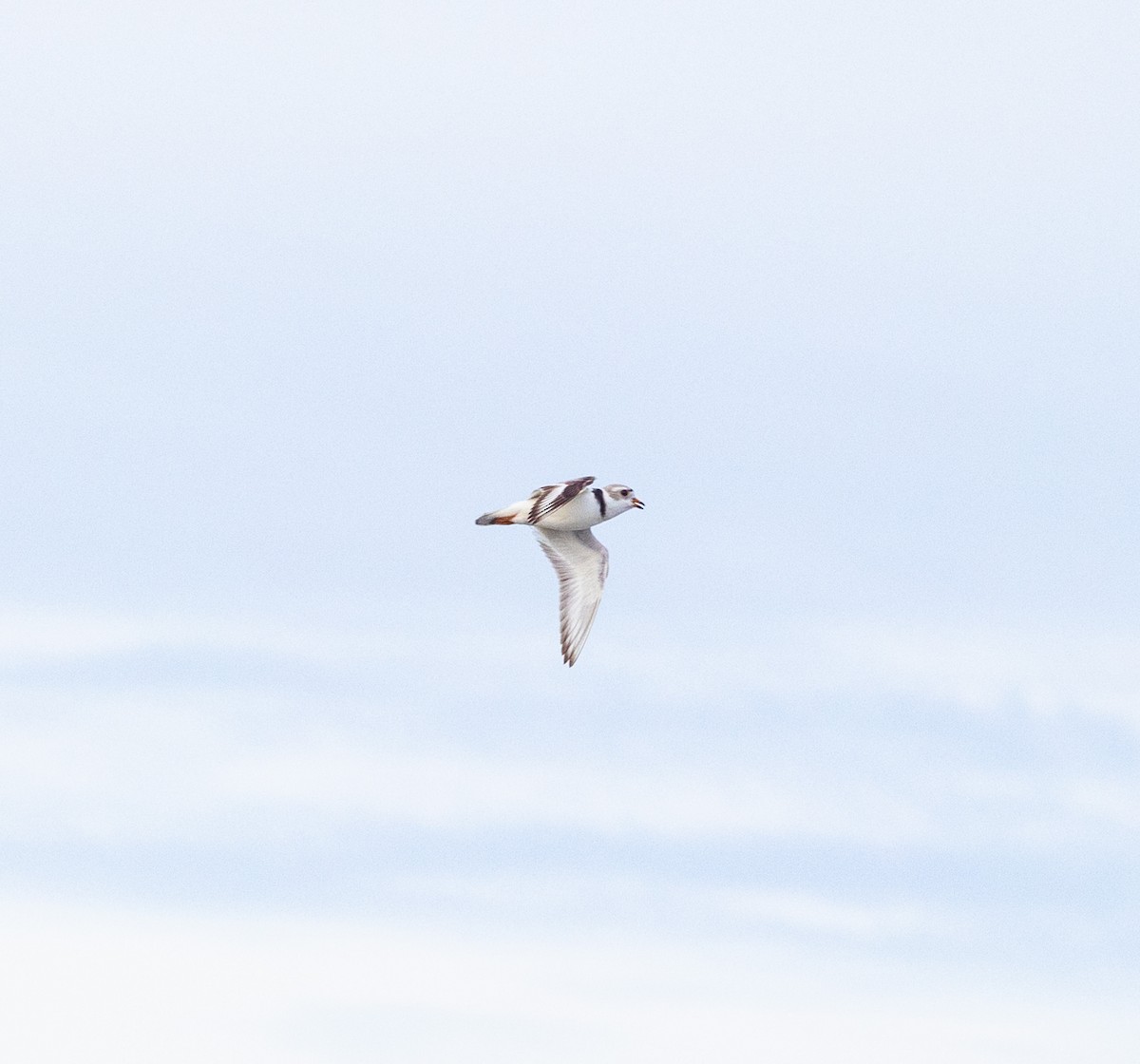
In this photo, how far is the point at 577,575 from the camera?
37625 millimetres

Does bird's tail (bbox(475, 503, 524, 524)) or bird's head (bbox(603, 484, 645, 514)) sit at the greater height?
bird's head (bbox(603, 484, 645, 514))

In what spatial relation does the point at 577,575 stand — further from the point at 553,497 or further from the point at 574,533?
the point at 553,497

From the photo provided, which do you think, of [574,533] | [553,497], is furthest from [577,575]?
[553,497]

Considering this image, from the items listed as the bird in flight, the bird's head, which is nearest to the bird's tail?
the bird in flight

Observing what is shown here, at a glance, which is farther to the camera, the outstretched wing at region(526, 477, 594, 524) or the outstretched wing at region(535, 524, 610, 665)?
the outstretched wing at region(535, 524, 610, 665)

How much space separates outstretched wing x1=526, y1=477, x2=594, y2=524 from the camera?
1387 inches

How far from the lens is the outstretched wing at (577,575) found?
121ft

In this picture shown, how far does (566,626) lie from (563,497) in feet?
12.3

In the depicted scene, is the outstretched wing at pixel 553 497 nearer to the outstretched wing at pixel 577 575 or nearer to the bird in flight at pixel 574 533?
the bird in flight at pixel 574 533

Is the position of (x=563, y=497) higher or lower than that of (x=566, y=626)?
higher

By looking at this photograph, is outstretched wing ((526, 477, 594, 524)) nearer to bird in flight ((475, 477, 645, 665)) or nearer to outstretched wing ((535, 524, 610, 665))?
bird in flight ((475, 477, 645, 665))

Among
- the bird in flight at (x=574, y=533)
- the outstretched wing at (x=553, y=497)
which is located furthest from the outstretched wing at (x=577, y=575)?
the outstretched wing at (x=553, y=497)

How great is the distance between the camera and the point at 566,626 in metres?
36.8

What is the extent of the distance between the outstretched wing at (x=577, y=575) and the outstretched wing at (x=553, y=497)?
6.16 feet
